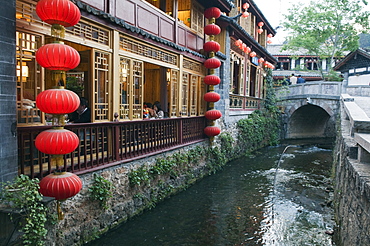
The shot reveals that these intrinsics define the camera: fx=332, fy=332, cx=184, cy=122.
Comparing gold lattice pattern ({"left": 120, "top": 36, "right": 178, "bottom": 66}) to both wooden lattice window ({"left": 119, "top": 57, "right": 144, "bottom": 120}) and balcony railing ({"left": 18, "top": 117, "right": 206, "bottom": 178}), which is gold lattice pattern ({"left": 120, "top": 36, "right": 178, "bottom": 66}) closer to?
wooden lattice window ({"left": 119, "top": 57, "right": 144, "bottom": 120})

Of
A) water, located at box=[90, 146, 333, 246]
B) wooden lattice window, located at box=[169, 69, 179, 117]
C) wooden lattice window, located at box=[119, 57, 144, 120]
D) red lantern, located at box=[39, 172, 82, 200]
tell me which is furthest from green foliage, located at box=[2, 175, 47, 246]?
wooden lattice window, located at box=[169, 69, 179, 117]

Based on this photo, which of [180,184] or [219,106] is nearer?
[180,184]

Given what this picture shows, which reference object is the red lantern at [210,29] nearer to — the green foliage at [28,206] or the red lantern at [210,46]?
the red lantern at [210,46]

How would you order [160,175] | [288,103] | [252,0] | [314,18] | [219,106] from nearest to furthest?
[160,175], [219,106], [252,0], [288,103], [314,18]

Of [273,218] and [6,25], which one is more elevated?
[6,25]

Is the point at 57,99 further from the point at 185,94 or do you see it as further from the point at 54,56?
the point at 185,94

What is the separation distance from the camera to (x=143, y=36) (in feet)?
26.8

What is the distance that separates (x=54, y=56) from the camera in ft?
15.9

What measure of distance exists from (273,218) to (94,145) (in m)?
4.62

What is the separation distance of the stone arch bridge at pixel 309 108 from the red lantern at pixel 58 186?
714 inches

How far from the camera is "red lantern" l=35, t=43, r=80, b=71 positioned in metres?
4.84

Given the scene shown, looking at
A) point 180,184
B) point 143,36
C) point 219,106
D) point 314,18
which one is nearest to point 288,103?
point 314,18

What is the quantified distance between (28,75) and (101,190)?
8.04 ft

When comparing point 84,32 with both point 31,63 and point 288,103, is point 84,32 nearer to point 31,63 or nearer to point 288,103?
point 31,63
